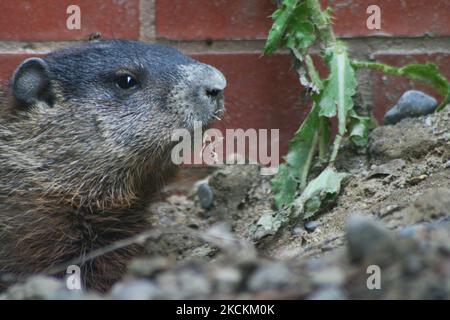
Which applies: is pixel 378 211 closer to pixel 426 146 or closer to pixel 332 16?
pixel 426 146

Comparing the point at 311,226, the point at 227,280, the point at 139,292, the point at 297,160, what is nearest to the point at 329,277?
the point at 227,280

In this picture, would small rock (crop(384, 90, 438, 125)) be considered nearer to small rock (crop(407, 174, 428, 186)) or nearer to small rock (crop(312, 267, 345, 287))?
small rock (crop(407, 174, 428, 186))

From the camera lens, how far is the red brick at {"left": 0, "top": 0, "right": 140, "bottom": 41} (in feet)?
8.34

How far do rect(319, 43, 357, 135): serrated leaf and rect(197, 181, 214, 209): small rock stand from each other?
509mm

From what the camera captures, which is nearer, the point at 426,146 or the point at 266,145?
the point at 426,146

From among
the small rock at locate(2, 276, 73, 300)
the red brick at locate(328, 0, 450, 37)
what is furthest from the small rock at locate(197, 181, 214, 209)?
the small rock at locate(2, 276, 73, 300)

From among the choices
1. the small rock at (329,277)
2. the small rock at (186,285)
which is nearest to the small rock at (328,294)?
the small rock at (329,277)

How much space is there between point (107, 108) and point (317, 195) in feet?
1.95

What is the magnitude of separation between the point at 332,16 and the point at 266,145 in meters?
0.45

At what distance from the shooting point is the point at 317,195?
2.11 meters
